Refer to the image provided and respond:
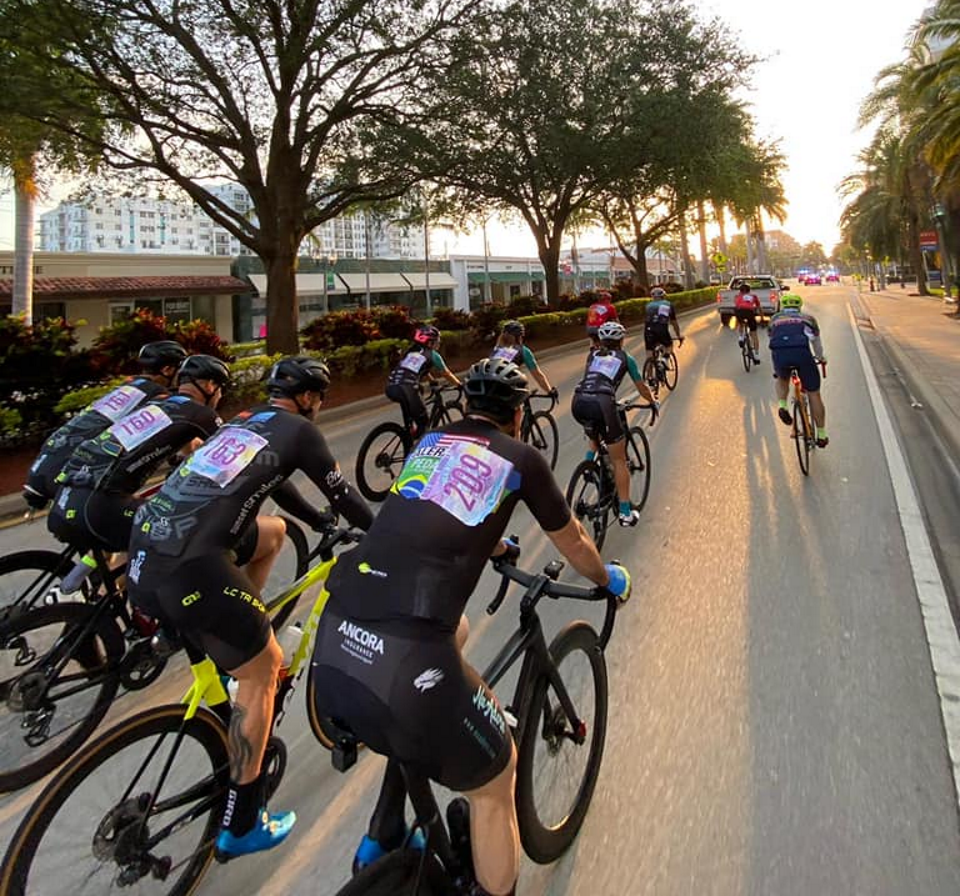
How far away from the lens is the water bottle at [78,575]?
11.7 feet

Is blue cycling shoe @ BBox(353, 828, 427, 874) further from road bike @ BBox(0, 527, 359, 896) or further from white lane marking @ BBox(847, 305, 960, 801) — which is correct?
white lane marking @ BBox(847, 305, 960, 801)

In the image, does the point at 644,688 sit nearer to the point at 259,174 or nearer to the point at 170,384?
the point at 170,384

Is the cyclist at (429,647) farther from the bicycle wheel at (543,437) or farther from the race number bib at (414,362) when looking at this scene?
the bicycle wheel at (543,437)

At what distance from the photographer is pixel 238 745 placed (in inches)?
99.1

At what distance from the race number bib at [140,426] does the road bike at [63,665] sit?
68cm

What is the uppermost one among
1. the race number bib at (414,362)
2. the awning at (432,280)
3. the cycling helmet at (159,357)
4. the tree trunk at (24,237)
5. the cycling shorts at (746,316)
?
the awning at (432,280)

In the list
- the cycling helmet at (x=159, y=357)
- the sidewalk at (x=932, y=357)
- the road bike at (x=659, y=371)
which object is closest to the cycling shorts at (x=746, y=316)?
the road bike at (x=659, y=371)

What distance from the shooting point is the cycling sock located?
8.00 feet

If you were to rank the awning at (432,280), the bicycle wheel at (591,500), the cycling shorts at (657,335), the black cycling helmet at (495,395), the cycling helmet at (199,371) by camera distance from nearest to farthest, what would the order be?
the black cycling helmet at (495,395)
the cycling helmet at (199,371)
the bicycle wheel at (591,500)
the cycling shorts at (657,335)
the awning at (432,280)

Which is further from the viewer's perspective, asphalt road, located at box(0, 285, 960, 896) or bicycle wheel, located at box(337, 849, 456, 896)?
asphalt road, located at box(0, 285, 960, 896)

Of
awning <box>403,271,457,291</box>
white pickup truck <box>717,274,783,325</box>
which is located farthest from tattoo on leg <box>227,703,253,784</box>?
awning <box>403,271,457,291</box>

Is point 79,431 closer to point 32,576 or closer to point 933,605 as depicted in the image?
point 32,576

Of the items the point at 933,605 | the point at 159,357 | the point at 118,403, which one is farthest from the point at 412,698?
the point at 933,605

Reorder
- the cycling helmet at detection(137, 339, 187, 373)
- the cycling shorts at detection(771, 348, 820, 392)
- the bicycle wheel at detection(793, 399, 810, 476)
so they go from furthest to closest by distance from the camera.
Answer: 1. the cycling shorts at detection(771, 348, 820, 392)
2. the bicycle wheel at detection(793, 399, 810, 476)
3. the cycling helmet at detection(137, 339, 187, 373)
